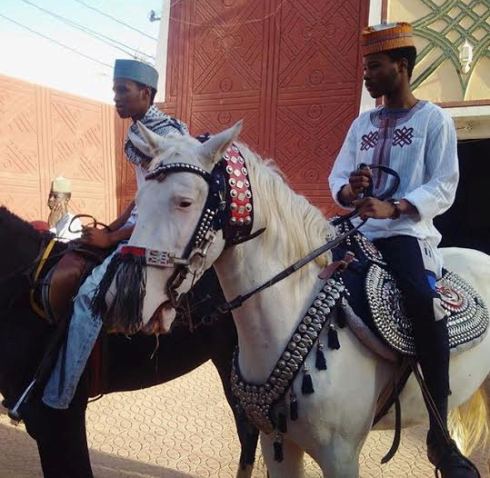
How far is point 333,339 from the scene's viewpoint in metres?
1.92

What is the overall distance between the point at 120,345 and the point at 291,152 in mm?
5557

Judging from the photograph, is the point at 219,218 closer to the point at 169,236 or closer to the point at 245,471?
the point at 169,236

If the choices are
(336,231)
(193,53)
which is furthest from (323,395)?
(193,53)

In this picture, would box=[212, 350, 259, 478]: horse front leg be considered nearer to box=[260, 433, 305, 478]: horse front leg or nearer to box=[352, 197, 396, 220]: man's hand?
box=[260, 433, 305, 478]: horse front leg

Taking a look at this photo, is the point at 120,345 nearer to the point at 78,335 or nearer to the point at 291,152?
the point at 78,335

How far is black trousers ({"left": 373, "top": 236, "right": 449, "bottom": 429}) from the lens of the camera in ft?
6.77

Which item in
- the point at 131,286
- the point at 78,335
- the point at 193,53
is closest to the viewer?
the point at 131,286

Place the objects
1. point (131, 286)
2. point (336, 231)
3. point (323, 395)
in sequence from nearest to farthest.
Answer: point (131, 286), point (323, 395), point (336, 231)

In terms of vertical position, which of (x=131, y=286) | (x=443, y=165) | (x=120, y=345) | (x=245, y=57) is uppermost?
(x=245, y=57)

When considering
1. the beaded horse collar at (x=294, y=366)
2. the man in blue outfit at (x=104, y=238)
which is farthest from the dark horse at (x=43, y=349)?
the beaded horse collar at (x=294, y=366)

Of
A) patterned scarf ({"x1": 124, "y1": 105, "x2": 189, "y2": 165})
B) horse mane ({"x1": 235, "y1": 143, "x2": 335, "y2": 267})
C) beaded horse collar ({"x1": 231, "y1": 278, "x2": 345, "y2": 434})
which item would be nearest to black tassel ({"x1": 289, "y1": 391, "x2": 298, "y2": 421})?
beaded horse collar ({"x1": 231, "y1": 278, "x2": 345, "y2": 434})

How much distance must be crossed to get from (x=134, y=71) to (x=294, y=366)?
1.76 meters

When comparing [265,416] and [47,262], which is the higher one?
[47,262]

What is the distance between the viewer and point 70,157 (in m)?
9.04
